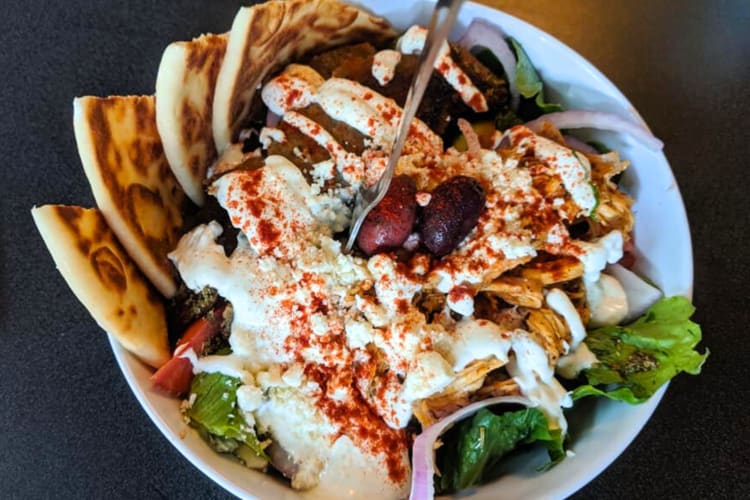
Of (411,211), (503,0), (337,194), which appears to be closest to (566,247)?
(411,211)

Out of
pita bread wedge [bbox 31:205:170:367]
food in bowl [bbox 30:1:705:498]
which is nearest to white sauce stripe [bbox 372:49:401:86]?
food in bowl [bbox 30:1:705:498]

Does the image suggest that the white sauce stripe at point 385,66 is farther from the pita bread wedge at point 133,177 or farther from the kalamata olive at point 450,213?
the pita bread wedge at point 133,177

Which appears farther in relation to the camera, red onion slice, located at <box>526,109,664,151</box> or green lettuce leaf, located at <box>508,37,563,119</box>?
green lettuce leaf, located at <box>508,37,563,119</box>

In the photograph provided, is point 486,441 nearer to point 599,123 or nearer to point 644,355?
point 644,355

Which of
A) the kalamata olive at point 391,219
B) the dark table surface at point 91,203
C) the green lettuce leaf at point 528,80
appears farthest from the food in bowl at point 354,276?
the dark table surface at point 91,203

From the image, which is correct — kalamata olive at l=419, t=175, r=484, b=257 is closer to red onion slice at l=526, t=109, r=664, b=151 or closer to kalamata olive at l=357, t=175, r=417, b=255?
kalamata olive at l=357, t=175, r=417, b=255

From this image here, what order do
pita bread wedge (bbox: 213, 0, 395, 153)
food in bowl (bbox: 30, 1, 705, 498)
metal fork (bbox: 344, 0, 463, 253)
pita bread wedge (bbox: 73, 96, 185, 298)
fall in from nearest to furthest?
metal fork (bbox: 344, 0, 463, 253), pita bread wedge (bbox: 73, 96, 185, 298), food in bowl (bbox: 30, 1, 705, 498), pita bread wedge (bbox: 213, 0, 395, 153)

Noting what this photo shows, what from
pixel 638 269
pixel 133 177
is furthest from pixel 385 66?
pixel 638 269
